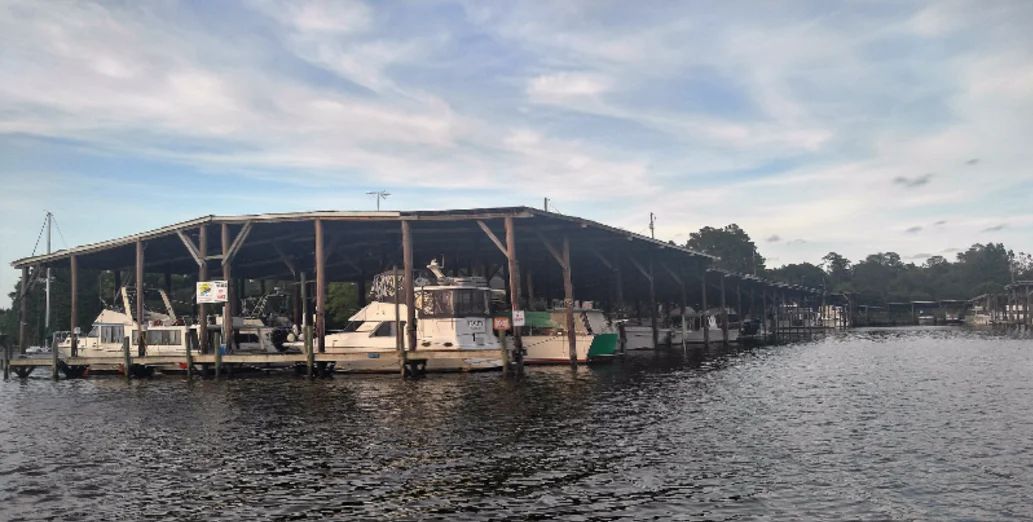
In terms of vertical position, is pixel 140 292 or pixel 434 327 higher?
pixel 140 292

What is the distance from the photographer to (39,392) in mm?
35312

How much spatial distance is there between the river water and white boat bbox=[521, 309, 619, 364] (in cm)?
1012

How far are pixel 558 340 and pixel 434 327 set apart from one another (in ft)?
25.5

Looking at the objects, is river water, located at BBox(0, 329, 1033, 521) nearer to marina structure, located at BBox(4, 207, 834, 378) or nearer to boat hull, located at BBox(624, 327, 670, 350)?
marina structure, located at BBox(4, 207, 834, 378)

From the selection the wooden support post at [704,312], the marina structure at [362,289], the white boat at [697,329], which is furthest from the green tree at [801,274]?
the marina structure at [362,289]

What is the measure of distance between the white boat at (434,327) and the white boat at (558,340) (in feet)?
12.3

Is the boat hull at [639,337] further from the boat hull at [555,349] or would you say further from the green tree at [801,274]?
the green tree at [801,274]

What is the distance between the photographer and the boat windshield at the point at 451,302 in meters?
38.7

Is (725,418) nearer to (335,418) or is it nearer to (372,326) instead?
(335,418)

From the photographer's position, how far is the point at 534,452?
17406 millimetres

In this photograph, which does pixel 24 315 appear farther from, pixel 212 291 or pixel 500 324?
pixel 500 324

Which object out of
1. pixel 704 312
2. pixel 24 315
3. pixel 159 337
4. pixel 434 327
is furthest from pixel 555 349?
pixel 24 315

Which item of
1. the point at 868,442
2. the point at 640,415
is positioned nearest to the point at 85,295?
the point at 640,415

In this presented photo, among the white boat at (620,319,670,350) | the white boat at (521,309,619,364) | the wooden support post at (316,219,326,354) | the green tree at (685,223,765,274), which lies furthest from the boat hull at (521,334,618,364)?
the green tree at (685,223,765,274)
